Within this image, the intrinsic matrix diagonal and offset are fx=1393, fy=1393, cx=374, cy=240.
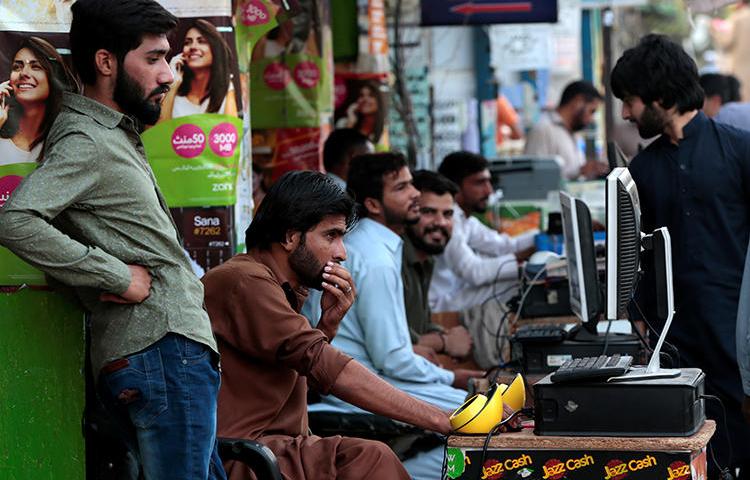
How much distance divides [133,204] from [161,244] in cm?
14

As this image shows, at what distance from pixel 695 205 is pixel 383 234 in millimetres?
1465

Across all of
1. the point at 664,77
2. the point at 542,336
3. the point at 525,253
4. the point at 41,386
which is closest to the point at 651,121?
the point at 664,77

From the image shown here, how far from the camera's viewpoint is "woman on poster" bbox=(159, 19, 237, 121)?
16.8 ft

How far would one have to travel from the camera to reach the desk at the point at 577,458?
3.82 metres

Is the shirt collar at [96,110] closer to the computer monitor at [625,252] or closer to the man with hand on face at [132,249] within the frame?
the man with hand on face at [132,249]

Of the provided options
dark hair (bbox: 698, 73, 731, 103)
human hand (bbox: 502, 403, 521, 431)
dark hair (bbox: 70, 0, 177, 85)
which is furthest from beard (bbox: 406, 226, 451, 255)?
dark hair (bbox: 698, 73, 731, 103)

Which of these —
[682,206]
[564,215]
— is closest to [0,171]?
[564,215]

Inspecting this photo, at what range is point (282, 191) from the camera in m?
4.47

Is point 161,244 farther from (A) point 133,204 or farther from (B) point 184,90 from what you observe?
(B) point 184,90

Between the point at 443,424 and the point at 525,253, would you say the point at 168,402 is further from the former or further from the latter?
the point at 525,253

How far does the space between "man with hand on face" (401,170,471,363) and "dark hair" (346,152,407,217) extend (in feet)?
2.11

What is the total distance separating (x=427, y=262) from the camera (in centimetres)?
764

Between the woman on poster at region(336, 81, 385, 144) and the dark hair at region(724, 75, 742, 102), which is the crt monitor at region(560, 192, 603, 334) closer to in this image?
the woman on poster at region(336, 81, 385, 144)

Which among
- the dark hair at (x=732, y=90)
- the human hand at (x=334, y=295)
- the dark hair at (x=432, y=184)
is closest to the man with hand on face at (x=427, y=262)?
the dark hair at (x=432, y=184)
